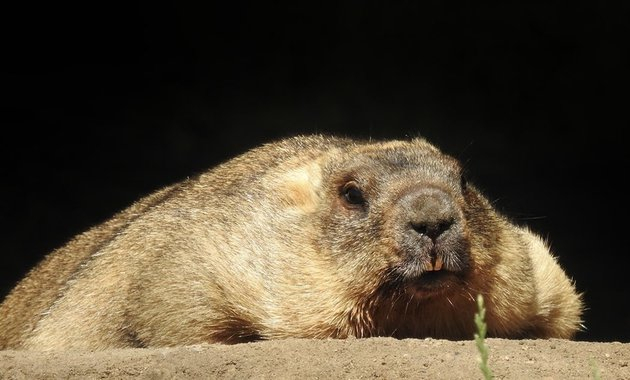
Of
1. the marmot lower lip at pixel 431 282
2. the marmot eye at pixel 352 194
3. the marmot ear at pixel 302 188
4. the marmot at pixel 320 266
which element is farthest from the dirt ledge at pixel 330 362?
the marmot ear at pixel 302 188

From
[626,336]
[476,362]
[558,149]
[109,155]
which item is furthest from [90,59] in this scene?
[476,362]

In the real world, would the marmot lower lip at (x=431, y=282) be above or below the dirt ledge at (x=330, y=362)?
above

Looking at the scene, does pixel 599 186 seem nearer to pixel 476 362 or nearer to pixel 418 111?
pixel 418 111

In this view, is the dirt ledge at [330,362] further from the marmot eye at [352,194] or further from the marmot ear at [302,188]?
the marmot ear at [302,188]

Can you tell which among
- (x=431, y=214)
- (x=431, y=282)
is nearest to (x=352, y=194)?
(x=431, y=214)

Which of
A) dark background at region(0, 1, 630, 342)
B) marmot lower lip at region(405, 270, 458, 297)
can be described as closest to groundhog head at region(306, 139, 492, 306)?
marmot lower lip at region(405, 270, 458, 297)

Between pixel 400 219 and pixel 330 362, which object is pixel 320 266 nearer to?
pixel 400 219

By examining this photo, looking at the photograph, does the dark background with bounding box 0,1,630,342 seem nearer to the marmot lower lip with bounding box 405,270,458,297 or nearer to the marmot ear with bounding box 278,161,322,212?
the marmot ear with bounding box 278,161,322,212
